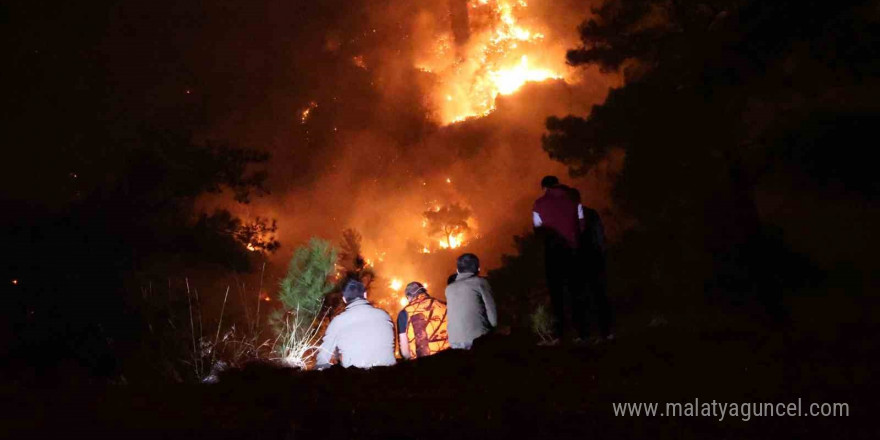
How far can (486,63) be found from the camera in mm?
58781

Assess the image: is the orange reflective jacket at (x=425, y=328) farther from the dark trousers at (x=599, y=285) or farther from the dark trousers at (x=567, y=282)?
the dark trousers at (x=599, y=285)

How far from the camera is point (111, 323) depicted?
39.9 feet

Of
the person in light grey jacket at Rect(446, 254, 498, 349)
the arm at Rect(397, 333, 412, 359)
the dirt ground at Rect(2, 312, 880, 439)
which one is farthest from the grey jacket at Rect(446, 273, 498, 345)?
the dirt ground at Rect(2, 312, 880, 439)

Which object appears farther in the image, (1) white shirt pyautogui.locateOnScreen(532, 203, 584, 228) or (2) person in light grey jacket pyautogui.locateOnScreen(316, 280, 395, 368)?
(1) white shirt pyautogui.locateOnScreen(532, 203, 584, 228)

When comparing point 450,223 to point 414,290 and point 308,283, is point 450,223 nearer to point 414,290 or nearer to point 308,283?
point 308,283

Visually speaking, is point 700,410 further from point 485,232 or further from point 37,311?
point 485,232

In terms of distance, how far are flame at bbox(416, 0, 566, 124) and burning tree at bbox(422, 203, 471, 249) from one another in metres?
14.5

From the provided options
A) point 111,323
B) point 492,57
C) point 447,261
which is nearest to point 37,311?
point 111,323

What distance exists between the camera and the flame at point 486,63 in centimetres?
5672

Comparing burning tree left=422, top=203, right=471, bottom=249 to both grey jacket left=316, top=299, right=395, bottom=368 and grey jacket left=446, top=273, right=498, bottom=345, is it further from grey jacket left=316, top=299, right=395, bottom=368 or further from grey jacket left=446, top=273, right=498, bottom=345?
grey jacket left=316, top=299, right=395, bottom=368

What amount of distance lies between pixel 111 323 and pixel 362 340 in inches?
362

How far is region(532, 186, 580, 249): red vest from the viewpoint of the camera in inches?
227

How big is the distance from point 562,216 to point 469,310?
1.36m

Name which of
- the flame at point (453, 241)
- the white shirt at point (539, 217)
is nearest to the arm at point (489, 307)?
the white shirt at point (539, 217)
